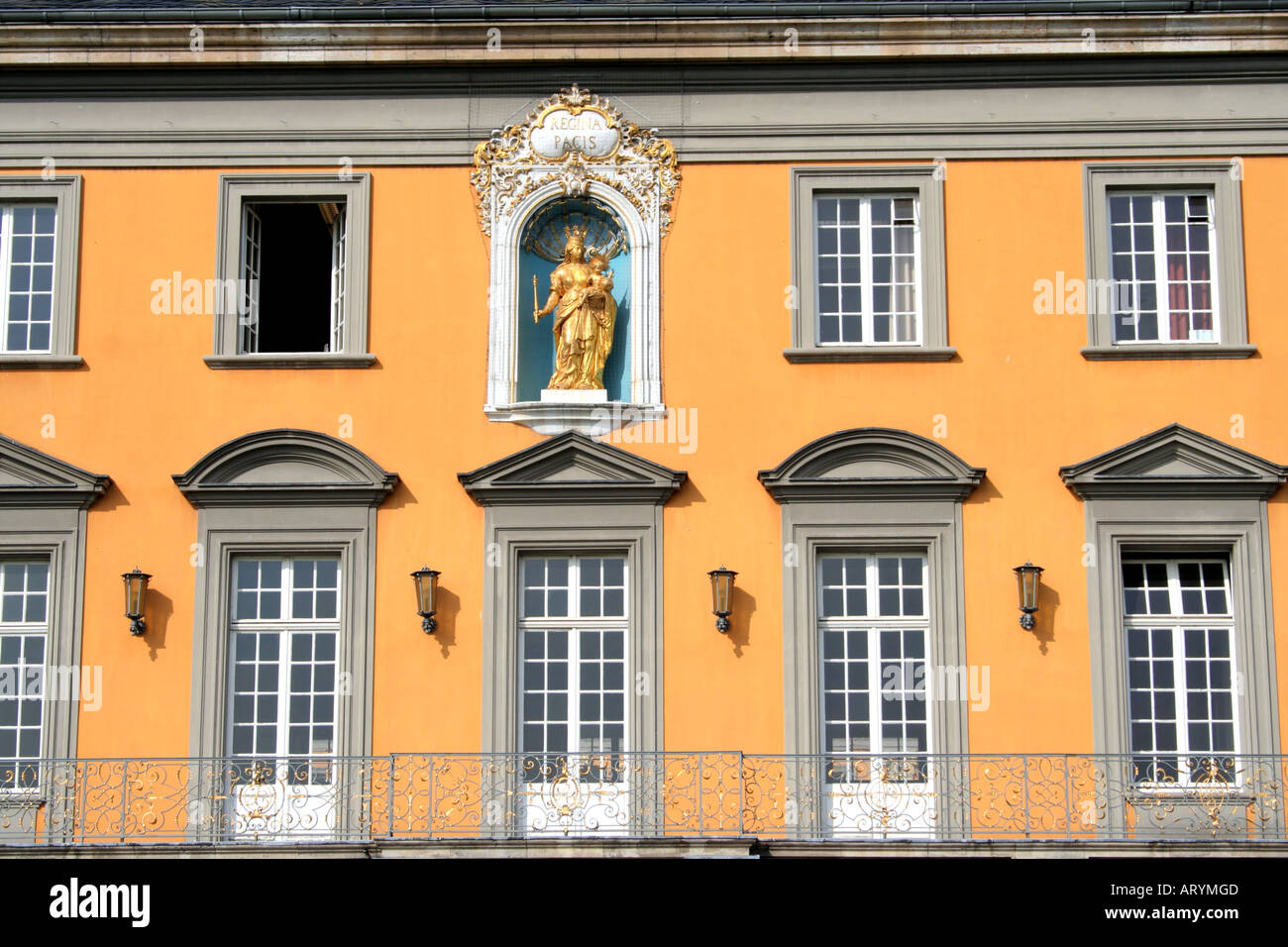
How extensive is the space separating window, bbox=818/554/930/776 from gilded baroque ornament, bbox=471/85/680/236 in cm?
370

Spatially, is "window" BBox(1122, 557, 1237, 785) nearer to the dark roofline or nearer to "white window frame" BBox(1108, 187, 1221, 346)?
"white window frame" BBox(1108, 187, 1221, 346)

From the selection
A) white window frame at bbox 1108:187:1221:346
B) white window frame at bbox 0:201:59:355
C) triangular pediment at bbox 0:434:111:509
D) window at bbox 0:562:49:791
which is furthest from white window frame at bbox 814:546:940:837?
white window frame at bbox 0:201:59:355

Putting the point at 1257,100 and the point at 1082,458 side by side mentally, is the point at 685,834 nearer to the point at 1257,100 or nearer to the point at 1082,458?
the point at 1082,458

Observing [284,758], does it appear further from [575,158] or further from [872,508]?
[575,158]

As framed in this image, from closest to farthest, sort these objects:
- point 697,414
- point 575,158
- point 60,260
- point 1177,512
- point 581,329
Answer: point 1177,512, point 697,414, point 581,329, point 60,260, point 575,158

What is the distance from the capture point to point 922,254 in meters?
19.2

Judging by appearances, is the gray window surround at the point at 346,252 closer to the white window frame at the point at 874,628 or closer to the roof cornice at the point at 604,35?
the roof cornice at the point at 604,35

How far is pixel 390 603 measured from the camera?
61.2 ft

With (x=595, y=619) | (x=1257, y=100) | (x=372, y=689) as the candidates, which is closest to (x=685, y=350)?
(x=595, y=619)

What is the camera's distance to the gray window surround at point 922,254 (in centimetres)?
1894

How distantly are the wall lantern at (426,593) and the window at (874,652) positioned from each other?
345 cm

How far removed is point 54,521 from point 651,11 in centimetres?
719

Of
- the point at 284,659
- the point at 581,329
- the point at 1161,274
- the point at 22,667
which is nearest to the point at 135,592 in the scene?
the point at 22,667

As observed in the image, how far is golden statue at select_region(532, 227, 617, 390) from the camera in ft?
62.5
